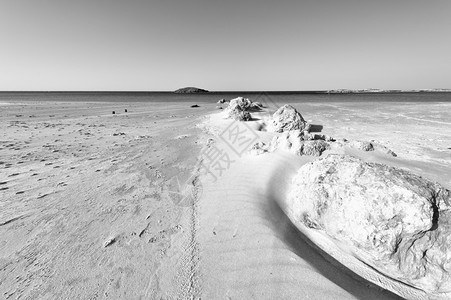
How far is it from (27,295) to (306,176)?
3.94 meters

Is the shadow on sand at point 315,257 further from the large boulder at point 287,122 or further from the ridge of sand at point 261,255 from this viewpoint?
the large boulder at point 287,122

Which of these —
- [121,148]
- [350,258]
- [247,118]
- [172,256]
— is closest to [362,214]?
[350,258]

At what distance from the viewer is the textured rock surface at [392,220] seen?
2.12 m

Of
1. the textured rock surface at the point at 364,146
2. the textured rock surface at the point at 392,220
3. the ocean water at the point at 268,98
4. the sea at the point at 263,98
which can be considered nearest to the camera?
the textured rock surface at the point at 392,220

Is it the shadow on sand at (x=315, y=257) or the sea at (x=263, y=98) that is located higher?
the sea at (x=263, y=98)

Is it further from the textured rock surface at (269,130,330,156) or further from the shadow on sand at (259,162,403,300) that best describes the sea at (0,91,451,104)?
the shadow on sand at (259,162,403,300)

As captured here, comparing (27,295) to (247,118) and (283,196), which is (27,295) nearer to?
(283,196)

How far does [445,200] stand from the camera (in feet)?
7.47

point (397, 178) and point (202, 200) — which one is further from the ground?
point (397, 178)

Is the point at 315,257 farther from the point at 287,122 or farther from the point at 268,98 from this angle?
the point at 268,98

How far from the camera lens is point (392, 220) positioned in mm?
2240

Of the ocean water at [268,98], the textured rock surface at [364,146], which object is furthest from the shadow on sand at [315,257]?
the ocean water at [268,98]

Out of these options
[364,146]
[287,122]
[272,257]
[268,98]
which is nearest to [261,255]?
[272,257]

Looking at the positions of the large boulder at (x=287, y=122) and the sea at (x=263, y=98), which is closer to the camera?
the large boulder at (x=287, y=122)
